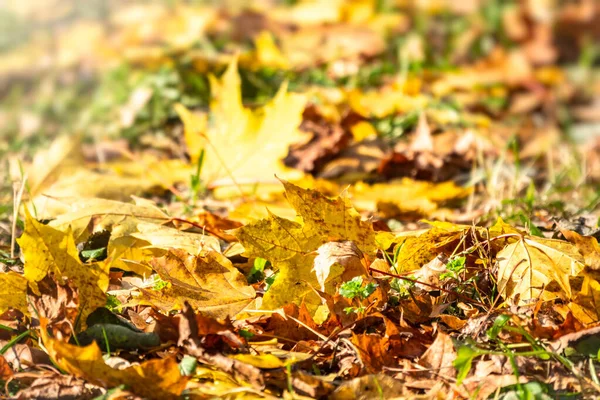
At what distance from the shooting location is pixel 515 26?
195 inches

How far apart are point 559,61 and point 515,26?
40 centimetres

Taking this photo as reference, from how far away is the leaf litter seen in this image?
125cm

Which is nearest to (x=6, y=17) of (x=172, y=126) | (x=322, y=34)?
(x=322, y=34)

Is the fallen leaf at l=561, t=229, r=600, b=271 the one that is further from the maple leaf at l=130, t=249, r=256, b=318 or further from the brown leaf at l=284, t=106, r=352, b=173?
the brown leaf at l=284, t=106, r=352, b=173

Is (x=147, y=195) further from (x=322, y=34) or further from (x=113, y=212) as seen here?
(x=322, y=34)

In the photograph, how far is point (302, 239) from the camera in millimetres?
1444

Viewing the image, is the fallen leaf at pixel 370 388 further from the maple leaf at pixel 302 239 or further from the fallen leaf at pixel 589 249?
the fallen leaf at pixel 589 249

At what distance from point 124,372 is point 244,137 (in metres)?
1.10

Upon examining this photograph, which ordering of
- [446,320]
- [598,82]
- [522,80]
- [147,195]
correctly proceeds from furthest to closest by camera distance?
1. [598,82]
2. [522,80]
3. [147,195]
4. [446,320]

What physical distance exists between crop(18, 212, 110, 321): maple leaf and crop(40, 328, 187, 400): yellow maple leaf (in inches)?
5.5

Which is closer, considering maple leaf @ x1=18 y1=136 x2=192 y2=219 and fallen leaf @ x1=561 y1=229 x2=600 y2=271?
fallen leaf @ x1=561 y1=229 x2=600 y2=271

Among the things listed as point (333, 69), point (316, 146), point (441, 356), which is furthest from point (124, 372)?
point (333, 69)

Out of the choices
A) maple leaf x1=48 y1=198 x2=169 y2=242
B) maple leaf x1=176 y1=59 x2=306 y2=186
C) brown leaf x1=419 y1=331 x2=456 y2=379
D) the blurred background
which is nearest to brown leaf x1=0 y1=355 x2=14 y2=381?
maple leaf x1=48 y1=198 x2=169 y2=242

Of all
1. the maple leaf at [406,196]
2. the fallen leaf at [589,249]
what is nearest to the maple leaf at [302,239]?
the fallen leaf at [589,249]
